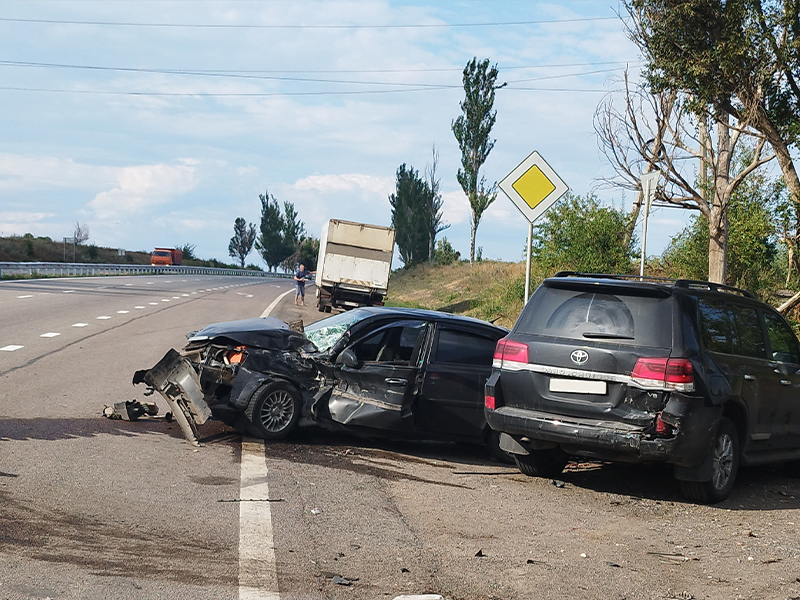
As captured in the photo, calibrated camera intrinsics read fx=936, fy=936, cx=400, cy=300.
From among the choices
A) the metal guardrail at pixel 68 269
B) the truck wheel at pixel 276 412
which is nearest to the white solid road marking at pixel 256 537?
the truck wheel at pixel 276 412

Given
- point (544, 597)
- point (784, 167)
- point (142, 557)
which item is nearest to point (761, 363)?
point (544, 597)

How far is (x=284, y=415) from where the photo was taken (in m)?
8.96

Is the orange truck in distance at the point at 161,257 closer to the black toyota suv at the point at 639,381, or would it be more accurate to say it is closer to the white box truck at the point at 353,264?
the white box truck at the point at 353,264

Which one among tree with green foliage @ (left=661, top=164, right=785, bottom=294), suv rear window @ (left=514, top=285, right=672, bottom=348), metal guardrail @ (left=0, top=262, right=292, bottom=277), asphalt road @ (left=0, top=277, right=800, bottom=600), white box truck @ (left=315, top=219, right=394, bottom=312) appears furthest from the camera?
metal guardrail @ (left=0, top=262, right=292, bottom=277)

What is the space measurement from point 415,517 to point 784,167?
424 inches

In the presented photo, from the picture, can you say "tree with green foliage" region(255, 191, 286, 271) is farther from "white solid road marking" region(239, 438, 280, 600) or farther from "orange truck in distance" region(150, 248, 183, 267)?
"white solid road marking" region(239, 438, 280, 600)

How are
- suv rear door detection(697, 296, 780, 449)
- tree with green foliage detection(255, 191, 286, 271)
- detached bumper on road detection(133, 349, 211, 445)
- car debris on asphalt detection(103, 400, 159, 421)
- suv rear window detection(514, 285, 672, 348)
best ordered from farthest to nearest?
tree with green foliage detection(255, 191, 286, 271), car debris on asphalt detection(103, 400, 159, 421), detached bumper on road detection(133, 349, 211, 445), suv rear door detection(697, 296, 780, 449), suv rear window detection(514, 285, 672, 348)

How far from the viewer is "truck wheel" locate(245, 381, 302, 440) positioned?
880 centimetres

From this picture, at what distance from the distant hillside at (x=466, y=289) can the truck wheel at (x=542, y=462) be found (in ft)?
39.2

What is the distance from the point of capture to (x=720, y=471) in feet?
25.5

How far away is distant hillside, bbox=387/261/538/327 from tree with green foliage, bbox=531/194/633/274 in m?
1.17

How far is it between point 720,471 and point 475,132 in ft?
172

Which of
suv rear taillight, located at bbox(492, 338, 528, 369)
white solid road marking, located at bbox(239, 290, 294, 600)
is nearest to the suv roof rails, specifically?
suv rear taillight, located at bbox(492, 338, 528, 369)

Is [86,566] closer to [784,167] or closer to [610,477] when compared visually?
[610,477]
